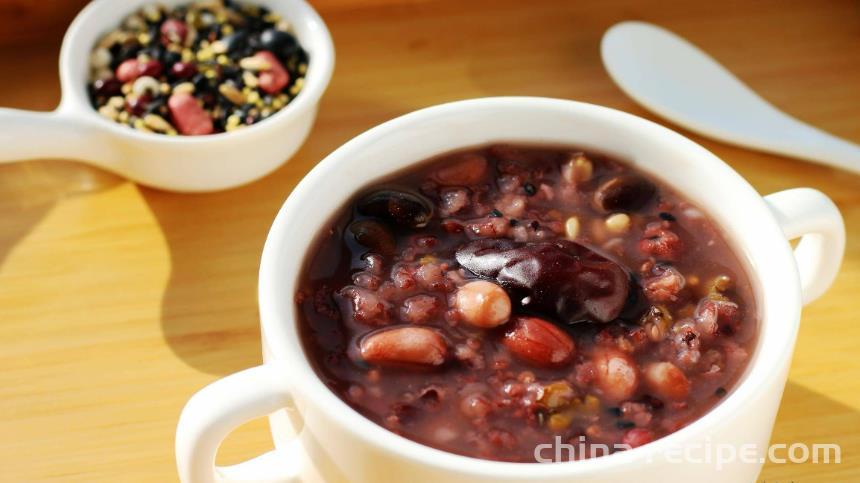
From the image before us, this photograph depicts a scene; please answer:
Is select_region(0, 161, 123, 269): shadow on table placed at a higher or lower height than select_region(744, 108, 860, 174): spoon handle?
lower

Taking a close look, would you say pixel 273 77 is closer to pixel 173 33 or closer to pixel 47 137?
pixel 173 33

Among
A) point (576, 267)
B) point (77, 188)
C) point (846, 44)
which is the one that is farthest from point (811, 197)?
point (77, 188)

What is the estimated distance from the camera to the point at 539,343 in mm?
947

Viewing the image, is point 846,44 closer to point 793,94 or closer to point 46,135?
point 793,94

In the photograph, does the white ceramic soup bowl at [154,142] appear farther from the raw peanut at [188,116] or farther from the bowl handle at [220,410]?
the bowl handle at [220,410]

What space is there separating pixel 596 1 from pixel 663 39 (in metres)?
0.17

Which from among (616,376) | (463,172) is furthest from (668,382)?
(463,172)

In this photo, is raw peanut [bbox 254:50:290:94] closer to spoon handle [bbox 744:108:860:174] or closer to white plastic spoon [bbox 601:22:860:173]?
white plastic spoon [bbox 601:22:860:173]

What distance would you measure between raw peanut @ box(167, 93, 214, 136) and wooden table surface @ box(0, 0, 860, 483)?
92 mm

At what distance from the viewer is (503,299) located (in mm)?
976

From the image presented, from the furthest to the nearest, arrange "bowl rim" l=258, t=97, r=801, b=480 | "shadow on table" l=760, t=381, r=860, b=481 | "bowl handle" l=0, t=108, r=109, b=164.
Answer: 1. "bowl handle" l=0, t=108, r=109, b=164
2. "shadow on table" l=760, t=381, r=860, b=481
3. "bowl rim" l=258, t=97, r=801, b=480

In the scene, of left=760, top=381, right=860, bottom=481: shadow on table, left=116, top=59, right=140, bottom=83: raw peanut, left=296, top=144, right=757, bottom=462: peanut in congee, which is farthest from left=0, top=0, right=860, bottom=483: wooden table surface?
left=296, top=144, right=757, bottom=462: peanut in congee

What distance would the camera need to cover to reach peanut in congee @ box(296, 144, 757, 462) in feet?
2.99

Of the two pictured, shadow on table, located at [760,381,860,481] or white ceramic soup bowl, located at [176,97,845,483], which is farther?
shadow on table, located at [760,381,860,481]
